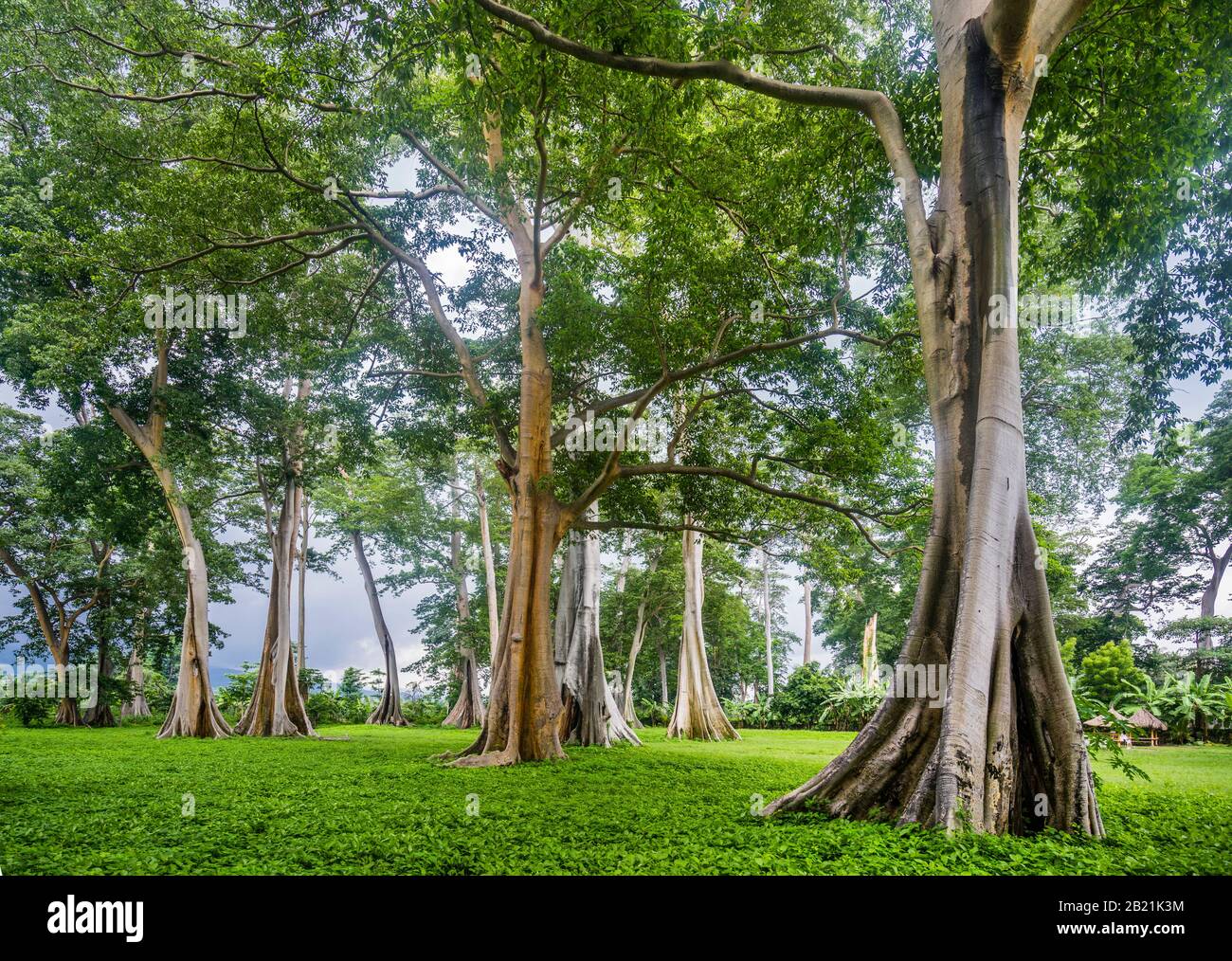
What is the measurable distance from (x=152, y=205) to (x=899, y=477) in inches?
423

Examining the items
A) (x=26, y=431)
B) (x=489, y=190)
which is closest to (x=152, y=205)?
(x=489, y=190)

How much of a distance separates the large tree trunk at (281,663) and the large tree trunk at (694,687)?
8.14 metres

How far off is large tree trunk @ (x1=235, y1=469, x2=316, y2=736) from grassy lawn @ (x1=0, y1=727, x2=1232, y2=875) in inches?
236

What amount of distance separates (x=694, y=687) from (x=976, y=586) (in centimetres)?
1205

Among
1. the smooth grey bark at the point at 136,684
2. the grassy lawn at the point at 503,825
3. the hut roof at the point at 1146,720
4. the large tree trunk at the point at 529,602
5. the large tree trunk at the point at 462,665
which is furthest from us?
the large tree trunk at the point at 462,665

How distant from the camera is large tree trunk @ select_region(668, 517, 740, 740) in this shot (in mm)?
15711

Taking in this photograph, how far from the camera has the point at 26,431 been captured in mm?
17391

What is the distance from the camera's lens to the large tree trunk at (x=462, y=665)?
67.4 ft

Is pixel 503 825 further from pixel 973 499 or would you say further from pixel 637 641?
pixel 637 641

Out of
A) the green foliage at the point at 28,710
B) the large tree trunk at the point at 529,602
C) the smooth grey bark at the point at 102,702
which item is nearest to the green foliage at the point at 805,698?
the large tree trunk at the point at 529,602

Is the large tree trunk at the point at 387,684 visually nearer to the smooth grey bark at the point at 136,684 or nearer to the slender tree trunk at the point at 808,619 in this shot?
the smooth grey bark at the point at 136,684

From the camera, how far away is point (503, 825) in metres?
4.41

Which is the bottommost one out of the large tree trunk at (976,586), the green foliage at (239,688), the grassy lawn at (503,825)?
the green foliage at (239,688)

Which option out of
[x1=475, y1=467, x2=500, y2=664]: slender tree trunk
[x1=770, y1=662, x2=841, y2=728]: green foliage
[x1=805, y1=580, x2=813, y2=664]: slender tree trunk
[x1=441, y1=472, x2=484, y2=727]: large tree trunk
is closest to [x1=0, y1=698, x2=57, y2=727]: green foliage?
[x1=441, y1=472, x2=484, y2=727]: large tree trunk
